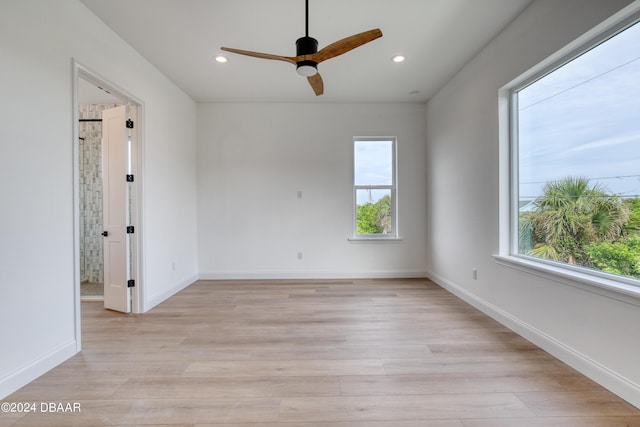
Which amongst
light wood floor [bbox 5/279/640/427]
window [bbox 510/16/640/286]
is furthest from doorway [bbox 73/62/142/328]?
window [bbox 510/16/640/286]

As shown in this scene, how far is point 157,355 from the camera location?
2.18 metres

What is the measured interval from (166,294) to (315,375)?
258cm

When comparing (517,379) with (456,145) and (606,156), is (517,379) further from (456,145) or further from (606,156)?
(456,145)

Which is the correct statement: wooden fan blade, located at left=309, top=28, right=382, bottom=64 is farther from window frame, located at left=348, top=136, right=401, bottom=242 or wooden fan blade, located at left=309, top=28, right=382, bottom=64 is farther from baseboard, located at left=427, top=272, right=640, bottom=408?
baseboard, located at left=427, top=272, right=640, bottom=408

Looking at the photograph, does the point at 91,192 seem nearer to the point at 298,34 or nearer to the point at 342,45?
the point at 298,34

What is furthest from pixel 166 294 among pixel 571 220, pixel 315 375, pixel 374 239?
pixel 571 220

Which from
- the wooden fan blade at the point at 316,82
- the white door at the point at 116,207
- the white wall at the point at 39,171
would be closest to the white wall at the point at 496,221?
the wooden fan blade at the point at 316,82

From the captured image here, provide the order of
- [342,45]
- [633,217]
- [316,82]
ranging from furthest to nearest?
1. [316,82]
2. [342,45]
3. [633,217]

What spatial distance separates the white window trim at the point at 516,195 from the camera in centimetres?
170

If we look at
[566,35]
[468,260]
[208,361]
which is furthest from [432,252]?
[208,361]

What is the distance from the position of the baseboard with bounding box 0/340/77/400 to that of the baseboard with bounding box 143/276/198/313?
969mm

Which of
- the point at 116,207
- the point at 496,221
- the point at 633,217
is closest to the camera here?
the point at 633,217

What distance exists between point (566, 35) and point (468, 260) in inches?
91.7

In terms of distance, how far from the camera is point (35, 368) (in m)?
1.87
